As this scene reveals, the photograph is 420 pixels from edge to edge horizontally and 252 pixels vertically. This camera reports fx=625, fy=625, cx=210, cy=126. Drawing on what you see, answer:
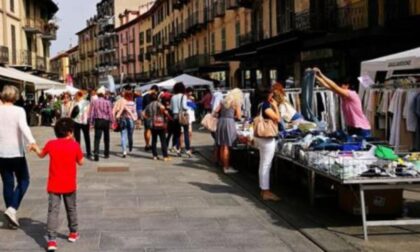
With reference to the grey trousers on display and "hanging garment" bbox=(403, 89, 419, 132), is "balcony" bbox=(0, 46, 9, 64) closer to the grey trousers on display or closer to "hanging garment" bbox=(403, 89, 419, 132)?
"hanging garment" bbox=(403, 89, 419, 132)

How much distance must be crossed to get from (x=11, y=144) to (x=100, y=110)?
23.1 ft

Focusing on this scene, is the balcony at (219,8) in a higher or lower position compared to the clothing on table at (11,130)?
higher

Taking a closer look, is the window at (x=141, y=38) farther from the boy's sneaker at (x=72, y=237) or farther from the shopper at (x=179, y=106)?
the boy's sneaker at (x=72, y=237)

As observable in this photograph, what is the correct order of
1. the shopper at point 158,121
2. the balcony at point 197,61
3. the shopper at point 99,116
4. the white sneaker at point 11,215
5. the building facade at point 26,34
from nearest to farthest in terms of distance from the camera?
the white sneaker at point 11,215 → the shopper at point 158,121 → the shopper at point 99,116 → the building facade at point 26,34 → the balcony at point 197,61

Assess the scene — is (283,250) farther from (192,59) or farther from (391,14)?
(192,59)

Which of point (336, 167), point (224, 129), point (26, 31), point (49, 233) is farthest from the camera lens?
point (26, 31)

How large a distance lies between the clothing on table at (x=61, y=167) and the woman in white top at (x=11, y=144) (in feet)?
2.62

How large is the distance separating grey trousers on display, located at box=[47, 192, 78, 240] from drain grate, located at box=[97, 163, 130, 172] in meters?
5.98

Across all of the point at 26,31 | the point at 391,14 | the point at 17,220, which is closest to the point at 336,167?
the point at 17,220

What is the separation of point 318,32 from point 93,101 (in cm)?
965

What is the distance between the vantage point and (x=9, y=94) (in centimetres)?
760

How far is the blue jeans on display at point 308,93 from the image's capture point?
10.1m

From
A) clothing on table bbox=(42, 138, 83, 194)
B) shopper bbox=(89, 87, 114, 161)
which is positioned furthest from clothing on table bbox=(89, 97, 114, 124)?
clothing on table bbox=(42, 138, 83, 194)

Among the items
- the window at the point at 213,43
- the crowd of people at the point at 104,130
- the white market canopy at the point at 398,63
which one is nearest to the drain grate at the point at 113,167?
→ the crowd of people at the point at 104,130
